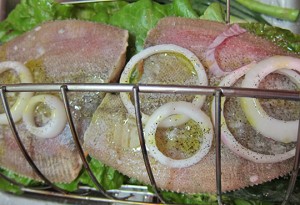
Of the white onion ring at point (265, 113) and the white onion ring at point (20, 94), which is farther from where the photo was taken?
the white onion ring at point (20, 94)

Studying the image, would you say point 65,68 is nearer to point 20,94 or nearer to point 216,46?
point 20,94

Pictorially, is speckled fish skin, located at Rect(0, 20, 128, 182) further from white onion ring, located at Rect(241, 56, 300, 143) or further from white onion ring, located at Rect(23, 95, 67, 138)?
white onion ring, located at Rect(241, 56, 300, 143)

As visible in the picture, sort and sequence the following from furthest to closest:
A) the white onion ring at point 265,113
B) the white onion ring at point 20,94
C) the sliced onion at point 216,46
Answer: the white onion ring at point 20,94
the sliced onion at point 216,46
the white onion ring at point 265,113

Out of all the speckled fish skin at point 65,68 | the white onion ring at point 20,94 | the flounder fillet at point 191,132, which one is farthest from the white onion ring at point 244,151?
the white onion ring at point 20,94

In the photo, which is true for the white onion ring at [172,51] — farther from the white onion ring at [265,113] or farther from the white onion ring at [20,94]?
the white onion ring at [20,94]

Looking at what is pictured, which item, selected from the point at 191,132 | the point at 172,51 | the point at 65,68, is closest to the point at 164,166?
the point at 191,132

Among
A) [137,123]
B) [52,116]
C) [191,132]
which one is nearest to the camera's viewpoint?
[137,123]

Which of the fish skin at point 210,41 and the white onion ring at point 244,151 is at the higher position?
the fish skin at point 210,41
